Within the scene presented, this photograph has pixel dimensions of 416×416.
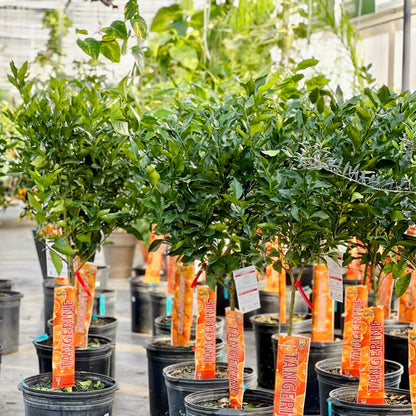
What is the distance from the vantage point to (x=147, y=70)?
7.45m

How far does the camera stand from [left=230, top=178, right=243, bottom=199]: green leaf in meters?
2.76

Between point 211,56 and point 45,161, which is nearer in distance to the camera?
point 45,161

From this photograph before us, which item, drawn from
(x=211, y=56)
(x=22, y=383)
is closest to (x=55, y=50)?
(x=211, y=56)

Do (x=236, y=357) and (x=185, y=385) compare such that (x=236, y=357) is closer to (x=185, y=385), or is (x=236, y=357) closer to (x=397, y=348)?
(x=185, y=385)

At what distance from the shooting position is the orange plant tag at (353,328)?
140 inches

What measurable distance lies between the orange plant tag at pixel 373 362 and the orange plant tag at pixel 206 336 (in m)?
0.70

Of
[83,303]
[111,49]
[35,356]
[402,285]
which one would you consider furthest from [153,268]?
[402,285]

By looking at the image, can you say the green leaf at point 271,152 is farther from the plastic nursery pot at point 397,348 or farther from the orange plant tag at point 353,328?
the plastic nursery pot at point 397,348

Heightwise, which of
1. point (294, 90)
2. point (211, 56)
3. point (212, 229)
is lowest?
point (212, 229)

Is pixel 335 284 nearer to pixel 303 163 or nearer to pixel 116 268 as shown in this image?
pixel 303 163

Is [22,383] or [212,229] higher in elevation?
[212,229]

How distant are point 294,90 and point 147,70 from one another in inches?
175

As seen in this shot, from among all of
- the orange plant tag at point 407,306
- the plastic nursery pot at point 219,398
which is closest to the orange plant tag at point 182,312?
the plastic nursery pot at point 219,398

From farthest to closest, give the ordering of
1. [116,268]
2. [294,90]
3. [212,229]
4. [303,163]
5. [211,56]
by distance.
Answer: [116,268], [211,56], [294,90], [212,229], [303,163]
